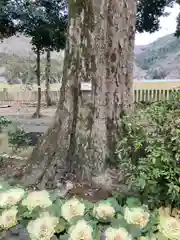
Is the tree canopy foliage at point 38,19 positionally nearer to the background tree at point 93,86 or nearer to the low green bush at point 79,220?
the background tree at point 93,86

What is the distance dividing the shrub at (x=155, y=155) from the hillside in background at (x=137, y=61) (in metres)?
10.7

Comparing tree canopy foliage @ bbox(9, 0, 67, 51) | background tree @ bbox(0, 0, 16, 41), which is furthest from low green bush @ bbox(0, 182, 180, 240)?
tree canopy foliage @ bbox(9, 0, 67, 51)

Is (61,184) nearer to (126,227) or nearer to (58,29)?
(126,227)

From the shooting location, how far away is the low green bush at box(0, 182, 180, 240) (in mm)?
1171

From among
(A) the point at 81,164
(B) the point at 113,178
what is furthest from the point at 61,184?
(B) the point at 113,178

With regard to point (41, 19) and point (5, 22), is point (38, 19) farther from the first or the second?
point (5, 22)

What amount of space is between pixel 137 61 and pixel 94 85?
1734 cm

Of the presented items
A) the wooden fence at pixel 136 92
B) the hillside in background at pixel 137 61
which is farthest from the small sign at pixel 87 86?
the hillside in background at pixel 137 61

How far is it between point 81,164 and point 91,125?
1.15ft

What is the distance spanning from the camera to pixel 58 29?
7656mm

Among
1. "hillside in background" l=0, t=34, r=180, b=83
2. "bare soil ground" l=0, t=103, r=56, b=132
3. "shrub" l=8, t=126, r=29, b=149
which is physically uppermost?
"hillside in background" l=0, t=34, r=180, b=83

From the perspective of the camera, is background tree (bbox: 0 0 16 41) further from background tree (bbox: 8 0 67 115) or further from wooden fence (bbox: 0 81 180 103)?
wooden fence (bbox: 0 81 180 103)

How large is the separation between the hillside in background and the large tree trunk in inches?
365

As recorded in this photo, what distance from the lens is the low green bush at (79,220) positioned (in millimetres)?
1171
